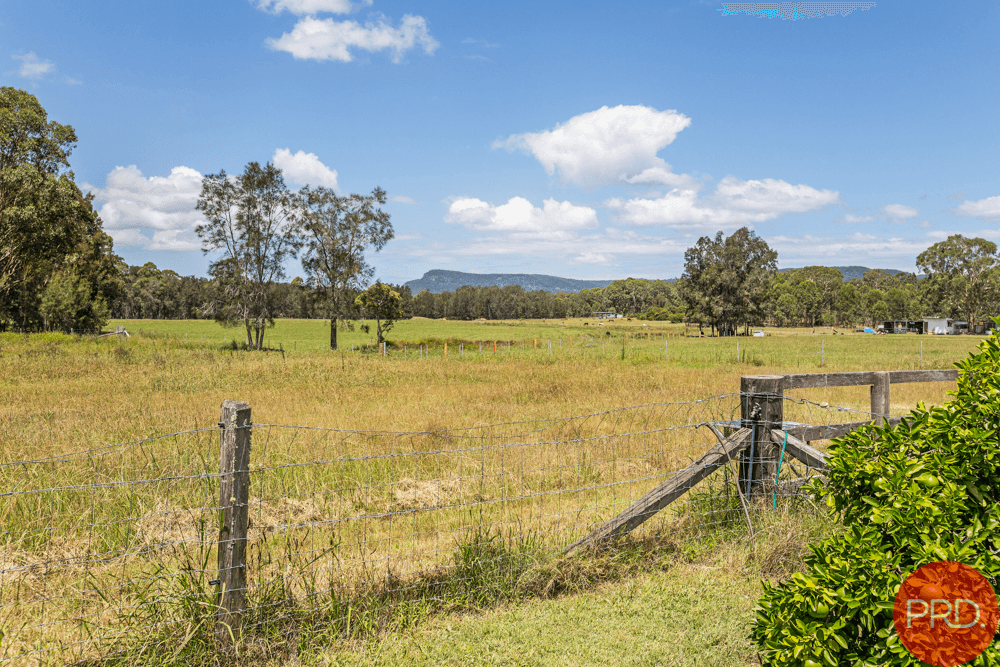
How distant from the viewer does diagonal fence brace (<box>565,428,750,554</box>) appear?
4.73 meters

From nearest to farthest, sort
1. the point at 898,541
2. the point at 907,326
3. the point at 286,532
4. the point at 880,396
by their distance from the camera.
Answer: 1. the point at 898,541
2. the point at 286,532
3. the point at 880,396
4. the point at 907,326

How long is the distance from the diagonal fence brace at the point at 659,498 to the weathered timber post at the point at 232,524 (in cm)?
246

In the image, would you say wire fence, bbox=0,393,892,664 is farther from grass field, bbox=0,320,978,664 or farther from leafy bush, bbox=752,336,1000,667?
leafy bush, bbox=752,336,1000,667

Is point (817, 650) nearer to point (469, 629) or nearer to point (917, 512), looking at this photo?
point (917, 512)

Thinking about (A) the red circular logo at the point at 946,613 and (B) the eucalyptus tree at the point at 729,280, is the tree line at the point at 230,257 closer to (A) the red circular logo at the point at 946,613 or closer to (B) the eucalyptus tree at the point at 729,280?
(B) the eucalyptus tree at the point at 729,280

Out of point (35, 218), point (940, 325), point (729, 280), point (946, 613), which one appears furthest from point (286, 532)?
point (940, 325)

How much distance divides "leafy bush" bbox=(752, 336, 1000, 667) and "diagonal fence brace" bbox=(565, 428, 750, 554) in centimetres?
254

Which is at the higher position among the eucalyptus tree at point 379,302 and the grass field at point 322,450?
the eucalyptus tree at point 379,302

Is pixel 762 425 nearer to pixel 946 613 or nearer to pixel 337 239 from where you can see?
pixel 946 613

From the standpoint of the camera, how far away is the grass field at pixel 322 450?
479 centimetres

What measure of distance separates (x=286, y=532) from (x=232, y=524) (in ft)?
4.10

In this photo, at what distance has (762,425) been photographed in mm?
5312

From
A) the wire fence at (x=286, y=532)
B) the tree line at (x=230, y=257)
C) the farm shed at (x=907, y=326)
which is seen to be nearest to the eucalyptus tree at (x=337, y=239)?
the tree line at (x=230, y=257)

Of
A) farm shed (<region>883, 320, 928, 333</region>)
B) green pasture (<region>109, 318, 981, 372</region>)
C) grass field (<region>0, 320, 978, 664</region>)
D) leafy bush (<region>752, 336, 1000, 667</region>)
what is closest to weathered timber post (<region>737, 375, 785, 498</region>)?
grass field (<region>0, 320, 978, 664</region>)
